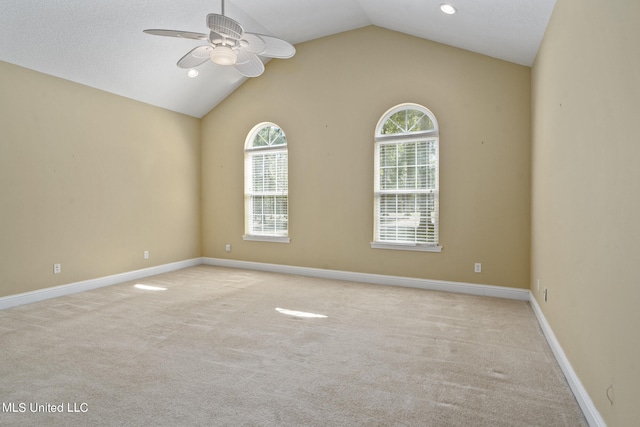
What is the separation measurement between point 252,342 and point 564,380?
2.29 meters

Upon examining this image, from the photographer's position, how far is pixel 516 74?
4.25 metres

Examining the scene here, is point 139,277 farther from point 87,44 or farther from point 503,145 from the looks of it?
point 503,145

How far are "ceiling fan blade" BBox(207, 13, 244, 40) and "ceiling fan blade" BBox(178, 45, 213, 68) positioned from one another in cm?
37

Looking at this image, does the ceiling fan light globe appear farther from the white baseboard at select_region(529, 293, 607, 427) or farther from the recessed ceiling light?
the white baseboard at select_region(529, 293, 607, 427)

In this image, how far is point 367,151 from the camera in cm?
514

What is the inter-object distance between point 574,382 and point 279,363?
6.32 ft

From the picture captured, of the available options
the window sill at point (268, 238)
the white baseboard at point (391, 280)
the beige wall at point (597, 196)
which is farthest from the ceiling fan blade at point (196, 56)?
the white baseboard at point (391, 280)

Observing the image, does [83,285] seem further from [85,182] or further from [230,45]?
[230,45]

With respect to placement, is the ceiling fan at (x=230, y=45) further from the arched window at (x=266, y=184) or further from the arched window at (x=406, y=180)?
the arched window at (x=266, y=184)

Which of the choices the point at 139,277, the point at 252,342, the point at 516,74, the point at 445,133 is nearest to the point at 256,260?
the point at 139,277

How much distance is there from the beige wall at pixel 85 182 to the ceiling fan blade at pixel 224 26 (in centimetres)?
301

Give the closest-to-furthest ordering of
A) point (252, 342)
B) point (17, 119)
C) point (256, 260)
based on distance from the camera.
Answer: point (252, 342) → point (17, 119) → point (256, 260)

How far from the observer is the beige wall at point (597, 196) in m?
1.49

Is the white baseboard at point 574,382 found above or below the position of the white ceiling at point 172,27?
below
